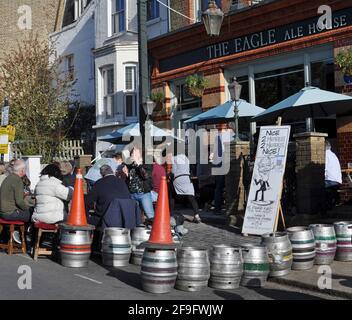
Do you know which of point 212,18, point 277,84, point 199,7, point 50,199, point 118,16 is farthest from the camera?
point 118,16

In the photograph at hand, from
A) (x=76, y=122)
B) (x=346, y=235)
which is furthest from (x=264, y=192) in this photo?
(x=76, y=122)

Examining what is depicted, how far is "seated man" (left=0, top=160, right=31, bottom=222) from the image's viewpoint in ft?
33.6

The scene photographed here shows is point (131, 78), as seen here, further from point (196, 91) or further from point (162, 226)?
point (162, 226)

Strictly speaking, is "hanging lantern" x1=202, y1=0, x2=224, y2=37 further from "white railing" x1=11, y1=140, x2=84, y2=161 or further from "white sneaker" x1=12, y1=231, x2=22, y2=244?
"white railing" x1=11, y1=140, x2=84, y2=161

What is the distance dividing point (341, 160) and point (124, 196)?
6379 mm

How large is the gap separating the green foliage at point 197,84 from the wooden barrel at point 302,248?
9802 millimetres

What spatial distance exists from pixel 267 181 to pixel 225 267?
3527 millimetres

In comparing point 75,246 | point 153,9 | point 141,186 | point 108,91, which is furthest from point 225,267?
point 108,91

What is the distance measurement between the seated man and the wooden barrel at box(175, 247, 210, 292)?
4068 mm

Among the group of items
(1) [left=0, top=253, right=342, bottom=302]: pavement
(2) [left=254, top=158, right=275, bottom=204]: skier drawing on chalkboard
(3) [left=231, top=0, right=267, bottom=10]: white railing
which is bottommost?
(1) [left=0, top=253, right=342, bottom=302]: pavement

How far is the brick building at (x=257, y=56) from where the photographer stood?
45.6ft

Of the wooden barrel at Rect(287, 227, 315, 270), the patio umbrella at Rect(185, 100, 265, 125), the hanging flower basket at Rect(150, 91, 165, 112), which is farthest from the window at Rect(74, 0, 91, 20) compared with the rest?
the wooden barrel at Rect(287, 227, 315, 270)

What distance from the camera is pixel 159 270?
699cm

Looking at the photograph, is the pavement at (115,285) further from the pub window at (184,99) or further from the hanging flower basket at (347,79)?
the pub window at (184,99)
